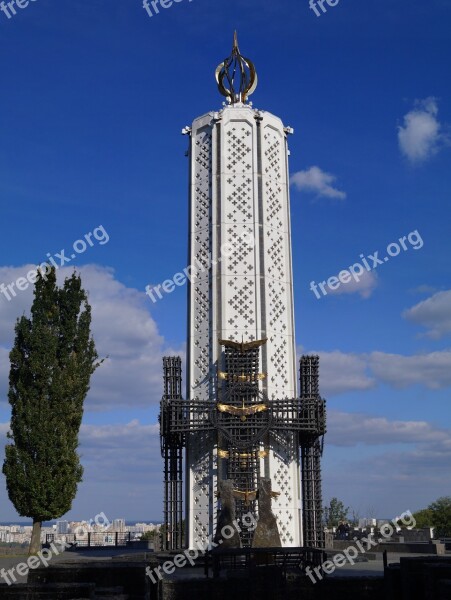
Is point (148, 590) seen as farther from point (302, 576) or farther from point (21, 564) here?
point (21, 564)

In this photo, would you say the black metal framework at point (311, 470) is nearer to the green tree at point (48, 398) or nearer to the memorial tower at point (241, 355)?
the memorial tower at point (241, 355)

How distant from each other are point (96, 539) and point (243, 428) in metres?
17.3

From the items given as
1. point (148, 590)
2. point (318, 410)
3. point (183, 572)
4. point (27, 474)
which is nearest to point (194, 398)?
point (318, 410)

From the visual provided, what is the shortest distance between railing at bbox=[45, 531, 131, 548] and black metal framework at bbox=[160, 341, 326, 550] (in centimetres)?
1149

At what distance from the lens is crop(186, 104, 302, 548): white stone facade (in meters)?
29.3

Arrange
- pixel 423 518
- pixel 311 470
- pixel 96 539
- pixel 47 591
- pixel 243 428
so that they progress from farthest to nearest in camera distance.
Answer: pixel 423 518
pixel 96 539
pixel 311 470
pixel 243 428
pixel 47 591

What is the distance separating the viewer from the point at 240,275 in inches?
1210

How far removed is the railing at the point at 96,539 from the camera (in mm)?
40469

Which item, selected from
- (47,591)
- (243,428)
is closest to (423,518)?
(243,428)

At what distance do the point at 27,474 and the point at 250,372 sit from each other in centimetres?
925

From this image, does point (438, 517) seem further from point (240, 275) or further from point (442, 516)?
point (240, 275)

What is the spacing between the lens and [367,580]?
1781cm

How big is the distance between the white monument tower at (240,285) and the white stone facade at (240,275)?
4 cm

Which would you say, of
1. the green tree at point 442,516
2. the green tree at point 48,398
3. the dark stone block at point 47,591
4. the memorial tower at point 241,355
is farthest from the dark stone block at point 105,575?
the green tree at point 442,516
